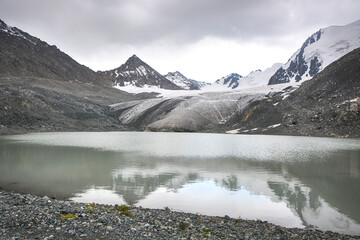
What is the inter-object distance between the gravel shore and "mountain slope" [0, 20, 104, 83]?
14152 cm

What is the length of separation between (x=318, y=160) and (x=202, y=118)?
72765 mm

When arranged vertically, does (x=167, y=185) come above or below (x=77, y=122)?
below

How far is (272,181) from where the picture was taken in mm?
17406

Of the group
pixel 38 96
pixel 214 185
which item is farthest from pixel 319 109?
pixel 38 96

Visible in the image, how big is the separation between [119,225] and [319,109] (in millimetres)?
68795

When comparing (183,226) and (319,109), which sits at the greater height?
(319,109)

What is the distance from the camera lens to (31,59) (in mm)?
157000

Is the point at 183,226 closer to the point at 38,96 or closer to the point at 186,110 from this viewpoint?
the point at 38,96

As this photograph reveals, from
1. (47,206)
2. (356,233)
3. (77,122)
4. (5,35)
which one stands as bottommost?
(356,233)

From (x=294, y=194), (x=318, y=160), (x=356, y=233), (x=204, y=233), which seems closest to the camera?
(x=204, y=233)

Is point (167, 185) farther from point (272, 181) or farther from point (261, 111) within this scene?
point (261, 111)

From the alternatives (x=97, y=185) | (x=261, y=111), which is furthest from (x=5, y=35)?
(x=97, y=185)

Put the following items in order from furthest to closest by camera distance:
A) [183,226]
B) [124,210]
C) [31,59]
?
[31,59], [124,210], [183,226]

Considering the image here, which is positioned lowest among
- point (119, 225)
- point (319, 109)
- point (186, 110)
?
point (119, 225)
